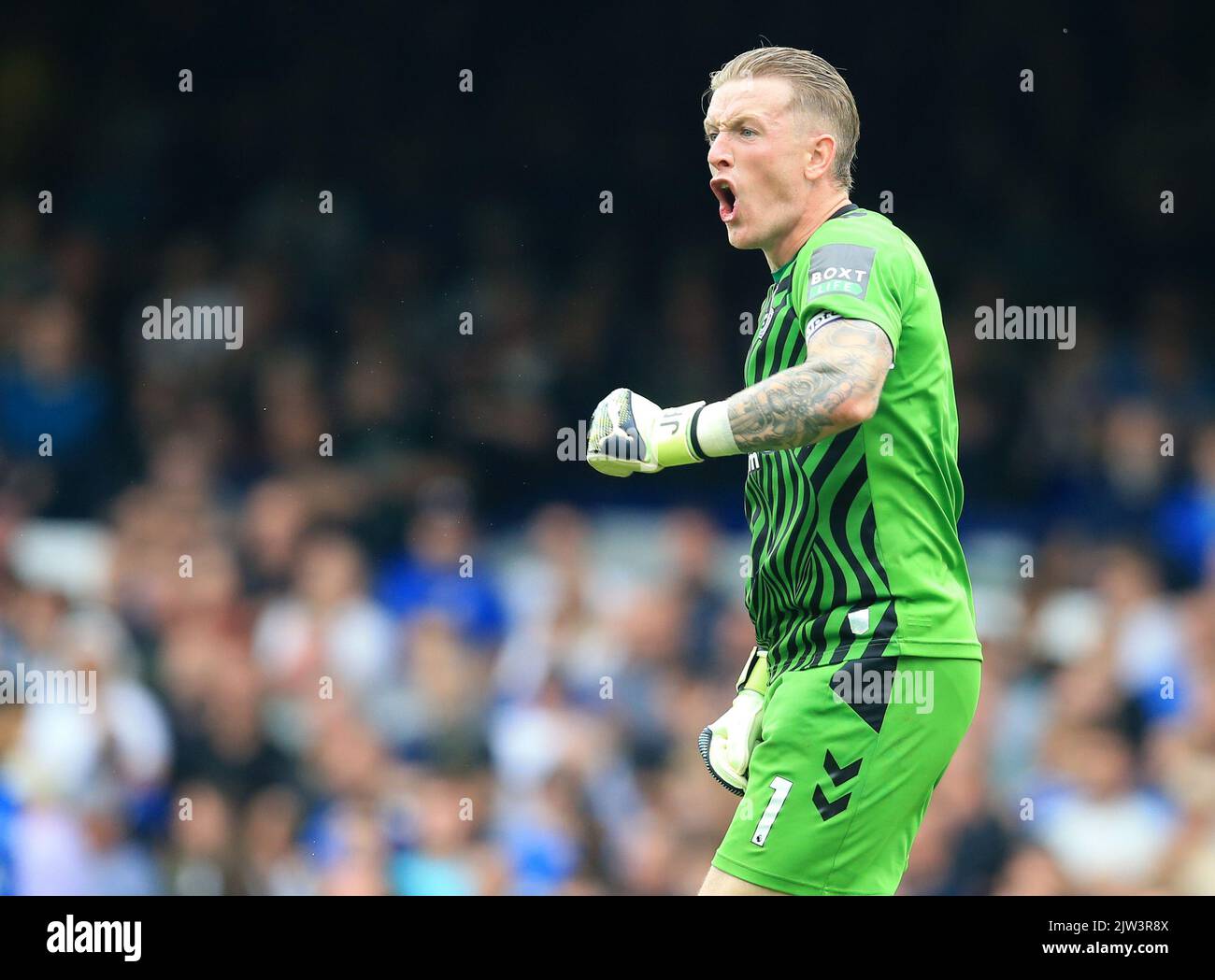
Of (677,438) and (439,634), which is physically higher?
(677,438)

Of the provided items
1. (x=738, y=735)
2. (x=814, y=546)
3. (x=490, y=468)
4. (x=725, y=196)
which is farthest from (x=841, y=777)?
(x=490, y=468)

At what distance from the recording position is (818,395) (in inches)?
110

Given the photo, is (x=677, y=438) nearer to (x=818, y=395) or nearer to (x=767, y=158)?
(x=818, y=395)

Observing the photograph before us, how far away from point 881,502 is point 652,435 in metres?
0.51

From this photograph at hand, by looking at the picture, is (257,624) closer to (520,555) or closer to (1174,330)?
(520,555)

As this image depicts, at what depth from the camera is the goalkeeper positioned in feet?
9.71

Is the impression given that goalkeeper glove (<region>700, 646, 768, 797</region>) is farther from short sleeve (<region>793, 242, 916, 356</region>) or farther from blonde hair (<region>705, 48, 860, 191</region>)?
blonde hair (<region>705, 48, 860, 191</region>)

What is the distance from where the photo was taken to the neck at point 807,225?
3316 millimetres

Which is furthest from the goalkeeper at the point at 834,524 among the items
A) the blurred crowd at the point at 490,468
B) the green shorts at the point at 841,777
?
the blurred crowd at the point at 490,468

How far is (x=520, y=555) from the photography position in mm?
7613

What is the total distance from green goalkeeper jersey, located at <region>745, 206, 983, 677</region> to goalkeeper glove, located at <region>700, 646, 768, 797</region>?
0.20 metres

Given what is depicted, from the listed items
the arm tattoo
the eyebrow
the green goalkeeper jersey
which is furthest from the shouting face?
the arm tattoo

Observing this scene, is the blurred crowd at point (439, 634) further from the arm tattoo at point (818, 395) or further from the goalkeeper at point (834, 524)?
the arm tattoo at point (818, 395)

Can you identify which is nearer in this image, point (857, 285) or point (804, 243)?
point (857, 285)
